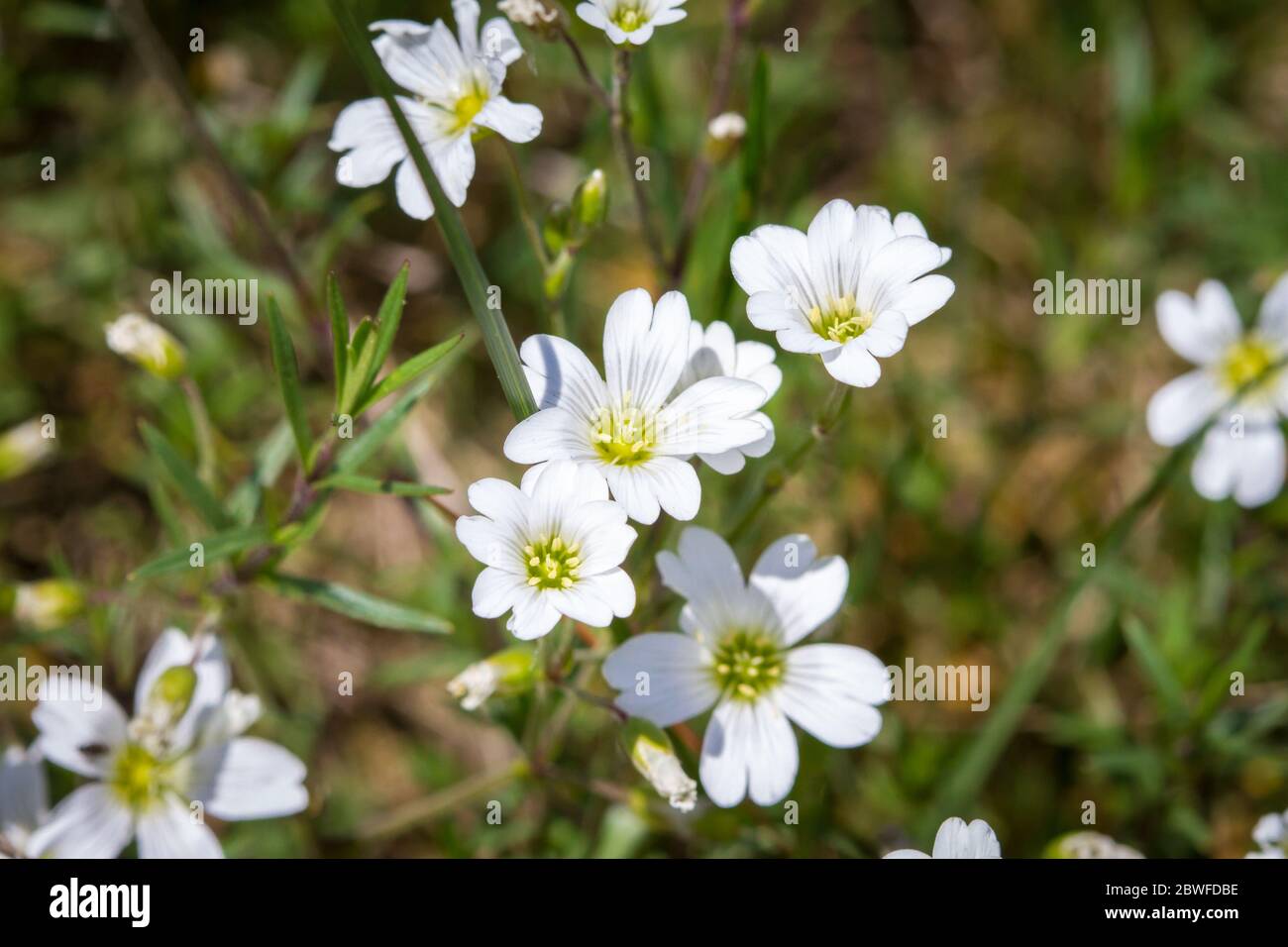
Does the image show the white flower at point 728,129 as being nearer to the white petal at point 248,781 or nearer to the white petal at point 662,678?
the white petal at point 662,678

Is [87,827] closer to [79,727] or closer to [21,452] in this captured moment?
[79,727]

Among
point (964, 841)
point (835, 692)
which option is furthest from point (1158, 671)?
point (835, 692)

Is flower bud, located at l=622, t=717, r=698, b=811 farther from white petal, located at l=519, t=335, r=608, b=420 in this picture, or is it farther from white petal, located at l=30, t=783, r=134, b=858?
white petal, located at l=30, t=783, r=134, b=858

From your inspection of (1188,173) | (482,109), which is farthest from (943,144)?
(482,109)

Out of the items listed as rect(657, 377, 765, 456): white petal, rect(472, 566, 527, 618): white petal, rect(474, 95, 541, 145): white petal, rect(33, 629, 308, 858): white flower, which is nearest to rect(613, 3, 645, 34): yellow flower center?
rect(474, 95, 541, 145): white petal

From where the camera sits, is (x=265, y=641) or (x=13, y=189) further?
(x=13, y=189)
